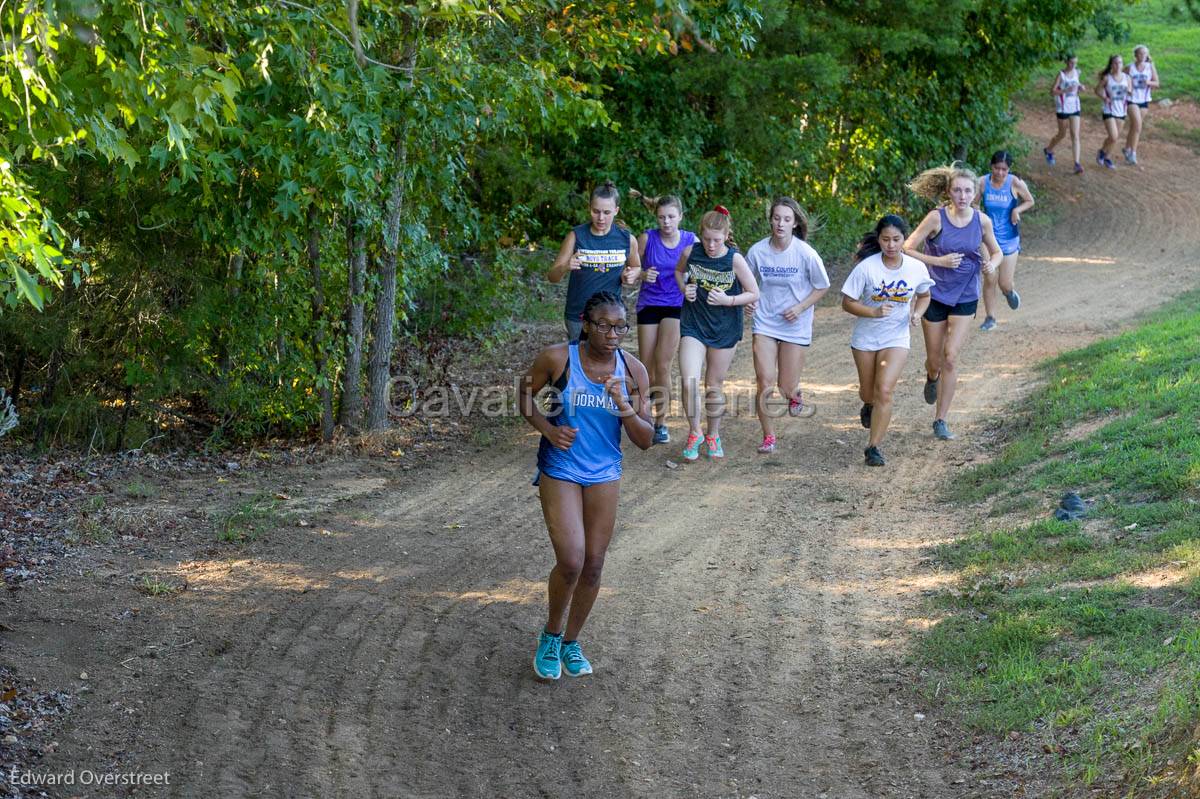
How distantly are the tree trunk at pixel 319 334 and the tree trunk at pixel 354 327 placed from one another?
0.48 feet

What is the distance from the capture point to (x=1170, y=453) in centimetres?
824

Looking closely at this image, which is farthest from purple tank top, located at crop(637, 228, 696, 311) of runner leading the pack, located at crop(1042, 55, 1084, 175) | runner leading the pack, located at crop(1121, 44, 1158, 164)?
runner leading the pack, located at crop(1121, 44, 1158, 164)

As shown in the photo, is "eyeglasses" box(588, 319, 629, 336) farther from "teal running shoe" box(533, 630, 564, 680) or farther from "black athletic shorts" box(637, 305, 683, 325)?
"black athletic shorts" box(637, 305, 683, 325)

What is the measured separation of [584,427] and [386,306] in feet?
16.5

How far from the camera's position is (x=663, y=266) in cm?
1005

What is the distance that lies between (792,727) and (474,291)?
23.5ft

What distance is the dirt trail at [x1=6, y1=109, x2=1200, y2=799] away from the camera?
17.9 ft

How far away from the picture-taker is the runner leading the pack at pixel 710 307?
31.8 feet

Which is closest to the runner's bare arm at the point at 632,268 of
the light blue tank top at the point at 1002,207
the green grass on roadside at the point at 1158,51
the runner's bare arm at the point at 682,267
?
the runner's bare arm at the point at 682,267

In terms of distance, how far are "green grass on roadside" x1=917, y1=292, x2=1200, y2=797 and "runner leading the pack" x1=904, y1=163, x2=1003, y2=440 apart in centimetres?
88

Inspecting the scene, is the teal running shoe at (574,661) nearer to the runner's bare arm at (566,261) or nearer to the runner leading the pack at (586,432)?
the runner leading the pack at (586,432)

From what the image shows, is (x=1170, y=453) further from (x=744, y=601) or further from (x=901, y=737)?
(x=901, y=737)

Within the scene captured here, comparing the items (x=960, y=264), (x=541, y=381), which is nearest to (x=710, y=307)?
(x=960, y=264)

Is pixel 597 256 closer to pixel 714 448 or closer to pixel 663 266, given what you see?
pixel 663 266
